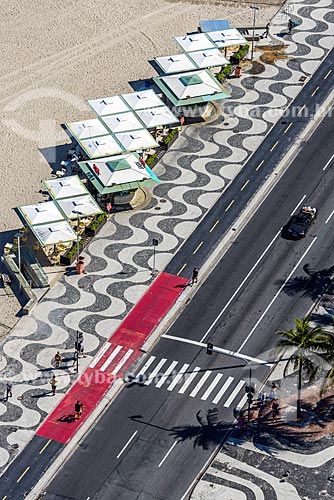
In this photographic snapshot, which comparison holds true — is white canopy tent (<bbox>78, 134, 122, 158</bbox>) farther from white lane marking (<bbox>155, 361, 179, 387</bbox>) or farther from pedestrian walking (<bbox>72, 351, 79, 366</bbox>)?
white lane marking (<bbox>155, 361, 179, 387</bbox>)

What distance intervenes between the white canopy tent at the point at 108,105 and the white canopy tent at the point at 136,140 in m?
4.68

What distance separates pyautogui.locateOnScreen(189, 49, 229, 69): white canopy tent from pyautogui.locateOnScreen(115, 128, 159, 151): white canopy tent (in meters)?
16.7

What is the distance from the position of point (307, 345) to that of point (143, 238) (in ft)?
104

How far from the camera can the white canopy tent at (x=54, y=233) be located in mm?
145875

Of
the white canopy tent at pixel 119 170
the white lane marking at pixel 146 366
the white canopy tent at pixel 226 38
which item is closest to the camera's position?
the white lane marking at pixel 146 366

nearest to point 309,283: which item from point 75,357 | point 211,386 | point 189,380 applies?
point 211,386

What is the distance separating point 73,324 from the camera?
14050 centimetres

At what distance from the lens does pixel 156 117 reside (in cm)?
16325

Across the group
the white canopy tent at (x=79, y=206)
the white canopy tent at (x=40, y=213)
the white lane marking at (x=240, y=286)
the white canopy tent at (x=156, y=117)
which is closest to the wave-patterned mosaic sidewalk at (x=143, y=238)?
the white canopy tent at (x=79, y=206)

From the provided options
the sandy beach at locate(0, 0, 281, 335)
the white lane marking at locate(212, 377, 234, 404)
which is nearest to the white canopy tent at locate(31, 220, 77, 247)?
the sandy beach at locate(0, 0, 281, 335)

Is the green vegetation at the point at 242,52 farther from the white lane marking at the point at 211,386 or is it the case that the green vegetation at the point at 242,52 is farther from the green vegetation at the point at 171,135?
the white lane marking at the point at 211,386

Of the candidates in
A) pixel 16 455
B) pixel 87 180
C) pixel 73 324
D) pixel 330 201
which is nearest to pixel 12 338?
pixel 73 324

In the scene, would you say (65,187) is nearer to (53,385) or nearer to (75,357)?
(75,357)

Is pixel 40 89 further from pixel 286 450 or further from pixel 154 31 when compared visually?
pixel 286 450
